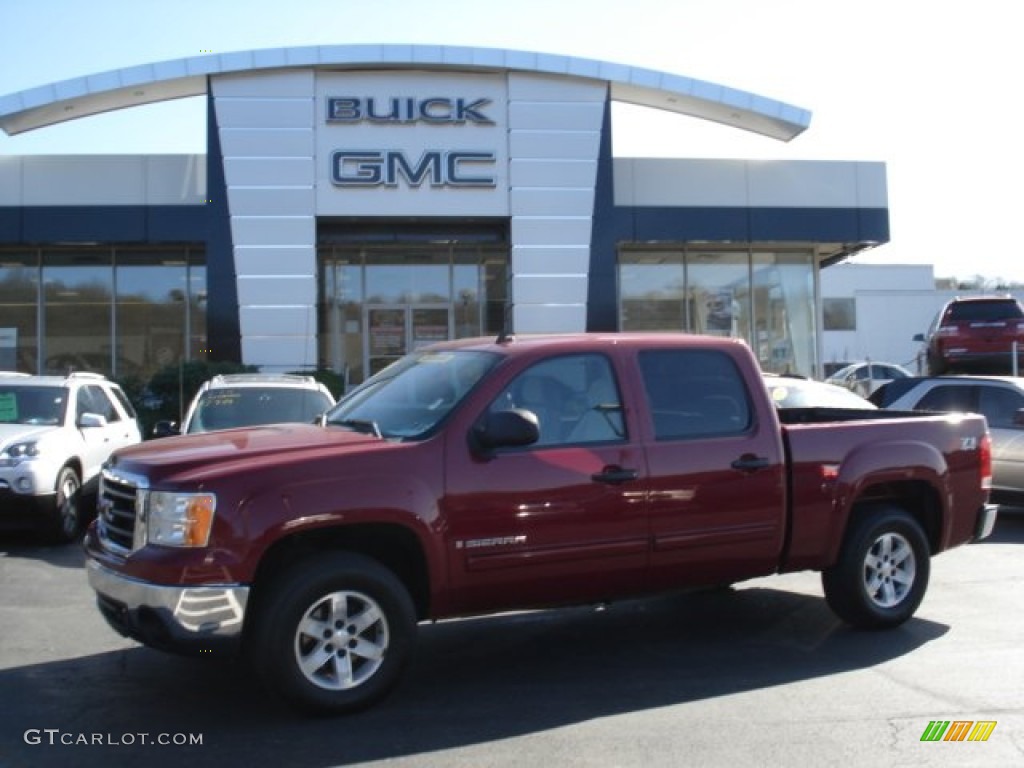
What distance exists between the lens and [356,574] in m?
5.05

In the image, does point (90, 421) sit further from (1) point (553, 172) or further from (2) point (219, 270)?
(1) point (553, 172)

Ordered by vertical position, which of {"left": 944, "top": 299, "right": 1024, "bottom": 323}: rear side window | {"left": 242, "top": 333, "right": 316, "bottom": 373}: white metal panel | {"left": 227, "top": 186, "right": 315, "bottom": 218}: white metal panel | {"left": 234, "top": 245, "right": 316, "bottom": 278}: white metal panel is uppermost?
{"left": 227, "top": 186, "right": 315, "bottom": 218}: white metal panel

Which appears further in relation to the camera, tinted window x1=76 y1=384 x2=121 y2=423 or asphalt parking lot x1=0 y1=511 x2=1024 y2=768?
tinted window x1=76 y1=384 x2=121 y2=423

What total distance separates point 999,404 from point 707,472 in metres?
7.63

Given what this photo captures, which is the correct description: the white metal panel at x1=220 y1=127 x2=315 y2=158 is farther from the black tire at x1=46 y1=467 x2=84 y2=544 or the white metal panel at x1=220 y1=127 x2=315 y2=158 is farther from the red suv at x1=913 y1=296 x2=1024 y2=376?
the red suv at x1=913 y1=296 x2=1024 y2=376

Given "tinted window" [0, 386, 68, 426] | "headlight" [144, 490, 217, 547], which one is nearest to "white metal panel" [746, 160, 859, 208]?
"tinted window" [0, 386, 68, 426]

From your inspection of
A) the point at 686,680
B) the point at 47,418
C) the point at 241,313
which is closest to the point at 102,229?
the point at 241,313

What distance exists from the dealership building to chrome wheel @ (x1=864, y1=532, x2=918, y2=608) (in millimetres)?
14057

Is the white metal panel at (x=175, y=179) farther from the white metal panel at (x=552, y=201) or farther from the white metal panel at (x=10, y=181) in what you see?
the white metal panel at (x=552, y=201)

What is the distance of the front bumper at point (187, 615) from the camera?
473 cm

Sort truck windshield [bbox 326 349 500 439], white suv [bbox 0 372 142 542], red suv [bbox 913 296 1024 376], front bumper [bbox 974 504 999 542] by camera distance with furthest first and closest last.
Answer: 1. red suv [bbox 913 296 1024 376]
2. white suv [bbox 0 372 142 542]
3. front bumper [bbox 974 504 999 542]
4. truck windshield [bbox 326 349 500 439]

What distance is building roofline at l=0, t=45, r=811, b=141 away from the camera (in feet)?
63.9

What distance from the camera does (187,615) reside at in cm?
473

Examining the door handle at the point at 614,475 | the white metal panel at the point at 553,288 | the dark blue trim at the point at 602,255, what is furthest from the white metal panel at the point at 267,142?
the door handle at the point at 614,475
